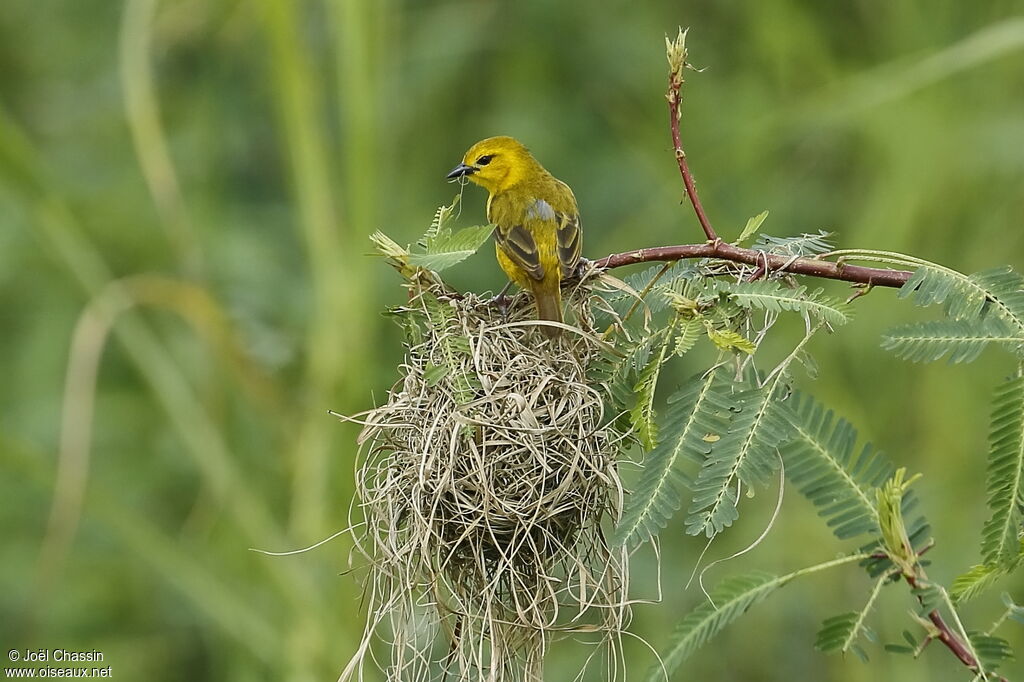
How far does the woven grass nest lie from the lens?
280cm

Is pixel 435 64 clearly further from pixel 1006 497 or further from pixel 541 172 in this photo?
pixel 1006 497

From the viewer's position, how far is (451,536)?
9.46ft

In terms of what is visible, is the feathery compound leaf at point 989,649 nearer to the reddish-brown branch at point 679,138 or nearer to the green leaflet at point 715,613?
the green leaflet at point 715,613

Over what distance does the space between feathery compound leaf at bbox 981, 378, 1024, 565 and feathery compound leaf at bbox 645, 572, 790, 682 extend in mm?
402

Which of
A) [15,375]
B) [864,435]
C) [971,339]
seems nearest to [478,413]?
[971,339]

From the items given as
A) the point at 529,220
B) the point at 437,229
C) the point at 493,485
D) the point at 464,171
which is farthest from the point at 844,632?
the point at 464,171

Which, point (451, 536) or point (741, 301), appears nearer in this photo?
point (741, 301)

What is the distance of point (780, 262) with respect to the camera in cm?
262

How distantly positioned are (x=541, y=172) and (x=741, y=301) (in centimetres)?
186

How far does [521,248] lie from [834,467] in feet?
4.21

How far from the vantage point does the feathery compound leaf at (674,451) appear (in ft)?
7.86

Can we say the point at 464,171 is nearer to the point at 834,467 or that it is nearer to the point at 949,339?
the point at 834,467

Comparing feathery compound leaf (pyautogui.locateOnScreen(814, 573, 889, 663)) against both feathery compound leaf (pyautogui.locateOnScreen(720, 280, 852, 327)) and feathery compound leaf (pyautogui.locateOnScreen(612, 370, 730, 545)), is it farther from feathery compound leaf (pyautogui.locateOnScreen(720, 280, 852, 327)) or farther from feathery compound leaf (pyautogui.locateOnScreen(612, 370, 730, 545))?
feathery compound leaf (pyautogui.locateOnScreen(720, 280, 852, 327))

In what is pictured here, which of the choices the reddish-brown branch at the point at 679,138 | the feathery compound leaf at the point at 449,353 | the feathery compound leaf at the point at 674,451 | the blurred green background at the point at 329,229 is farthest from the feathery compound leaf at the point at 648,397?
the blurred green background at the point at 329,229
